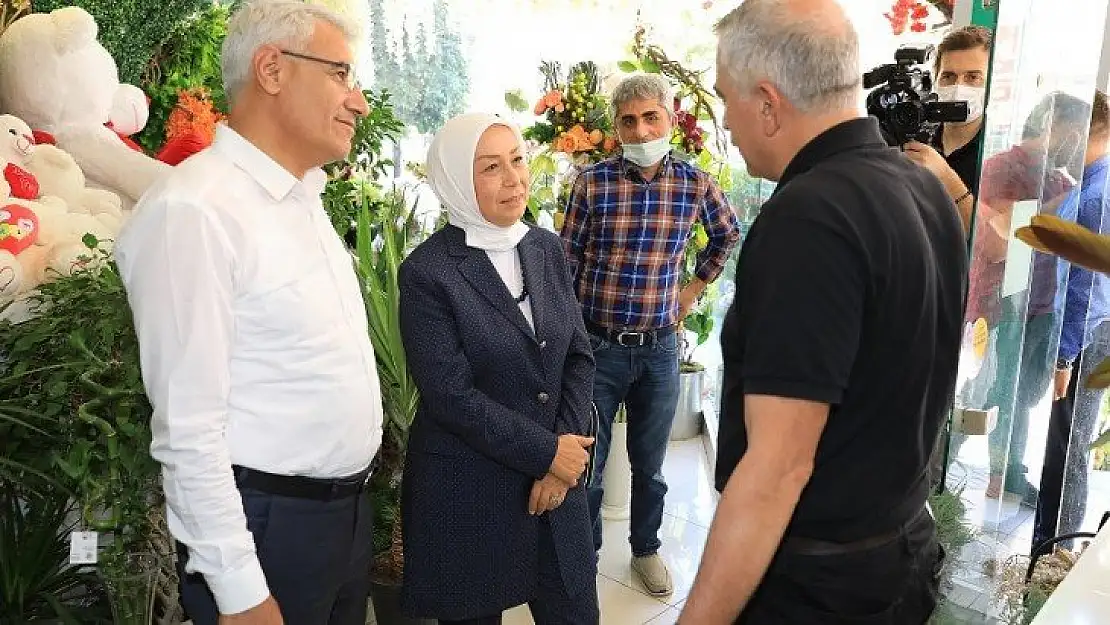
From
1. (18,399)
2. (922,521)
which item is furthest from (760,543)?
(18,399)

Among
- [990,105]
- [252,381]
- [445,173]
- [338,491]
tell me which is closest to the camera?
[252,381]

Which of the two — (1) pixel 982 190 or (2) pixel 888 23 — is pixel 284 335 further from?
(2) pixel 888 23

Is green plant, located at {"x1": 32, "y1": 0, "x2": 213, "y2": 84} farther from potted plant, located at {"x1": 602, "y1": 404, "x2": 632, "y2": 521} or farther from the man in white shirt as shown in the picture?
potted plant, located at {"x1": 602, "y1": 404, "x2": 632, "y2": 521}

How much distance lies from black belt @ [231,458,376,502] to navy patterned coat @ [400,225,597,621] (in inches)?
14.2

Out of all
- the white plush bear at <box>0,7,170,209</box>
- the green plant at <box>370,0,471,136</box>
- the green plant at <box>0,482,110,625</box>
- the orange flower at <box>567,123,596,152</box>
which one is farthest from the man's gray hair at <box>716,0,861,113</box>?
the green plant at <box>370,0,471,136</box>

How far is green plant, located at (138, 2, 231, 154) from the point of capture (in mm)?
3332

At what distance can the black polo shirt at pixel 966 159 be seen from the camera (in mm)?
1660

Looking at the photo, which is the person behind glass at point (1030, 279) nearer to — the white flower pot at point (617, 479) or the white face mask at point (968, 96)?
the white face mask at point (968, 96)

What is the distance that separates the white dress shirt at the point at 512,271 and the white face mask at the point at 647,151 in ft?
3.54

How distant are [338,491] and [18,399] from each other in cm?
82

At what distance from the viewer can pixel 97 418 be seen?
1.63 m

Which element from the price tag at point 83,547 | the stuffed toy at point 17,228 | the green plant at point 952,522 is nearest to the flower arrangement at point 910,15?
the green plant at point 952,522

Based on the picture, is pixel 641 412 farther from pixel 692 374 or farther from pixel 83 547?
pixel 83 547

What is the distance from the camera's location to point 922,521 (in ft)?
4.17
